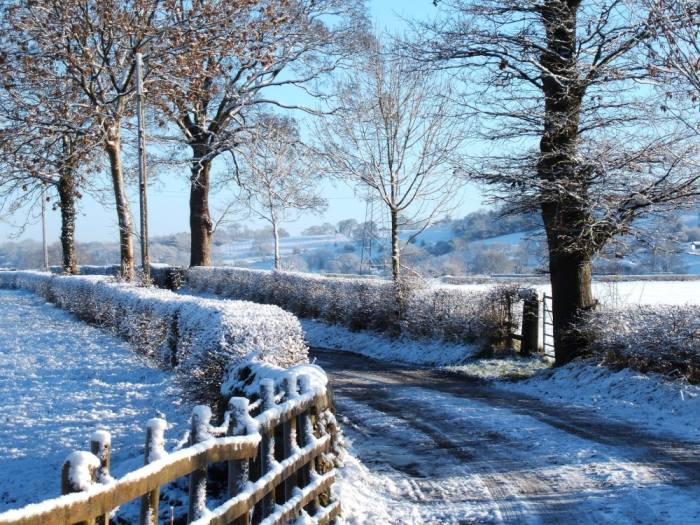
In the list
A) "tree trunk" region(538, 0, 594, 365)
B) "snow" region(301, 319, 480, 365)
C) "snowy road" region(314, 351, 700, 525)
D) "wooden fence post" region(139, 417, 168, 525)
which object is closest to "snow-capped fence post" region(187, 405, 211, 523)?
"wooden fence post" region(139, 417, 168, 525)

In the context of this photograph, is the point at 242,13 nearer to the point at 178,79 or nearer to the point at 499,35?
the point at 178,79

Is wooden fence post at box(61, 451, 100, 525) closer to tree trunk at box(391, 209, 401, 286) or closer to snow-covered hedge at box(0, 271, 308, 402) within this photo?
snow-covered hedge at box(0, 271, 308, 402)

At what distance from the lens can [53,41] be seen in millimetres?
21422

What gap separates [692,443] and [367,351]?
446 inches

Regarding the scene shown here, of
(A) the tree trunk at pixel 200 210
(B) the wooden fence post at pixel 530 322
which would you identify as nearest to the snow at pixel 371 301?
(B) the wooden fence post at pixel 530 322

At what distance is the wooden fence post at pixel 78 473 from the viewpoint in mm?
2754

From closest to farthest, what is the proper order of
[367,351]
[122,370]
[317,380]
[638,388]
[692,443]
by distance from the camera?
[317,380], [692,443], [638,388], [122,370], [367,351]

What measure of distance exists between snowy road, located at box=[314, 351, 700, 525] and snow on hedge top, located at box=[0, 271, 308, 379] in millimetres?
1525

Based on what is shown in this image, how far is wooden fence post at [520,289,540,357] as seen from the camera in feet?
51.0

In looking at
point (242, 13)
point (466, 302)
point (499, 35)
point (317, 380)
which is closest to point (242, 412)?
point (317, 380)

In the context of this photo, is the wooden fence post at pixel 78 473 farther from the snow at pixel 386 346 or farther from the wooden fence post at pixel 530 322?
the snow at pixel 386 346

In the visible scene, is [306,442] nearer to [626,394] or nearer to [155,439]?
[155,439]

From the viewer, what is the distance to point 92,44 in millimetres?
22375

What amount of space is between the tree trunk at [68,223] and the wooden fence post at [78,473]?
30.1 metres
